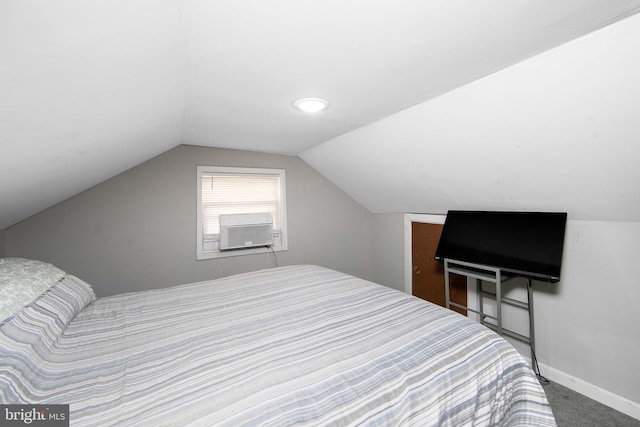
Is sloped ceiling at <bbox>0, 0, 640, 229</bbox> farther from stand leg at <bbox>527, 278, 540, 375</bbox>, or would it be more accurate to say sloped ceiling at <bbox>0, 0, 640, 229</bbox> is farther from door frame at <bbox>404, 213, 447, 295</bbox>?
door frame at <bbox>404, 213, 447, 295</bbox>

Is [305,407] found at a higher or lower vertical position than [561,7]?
lower

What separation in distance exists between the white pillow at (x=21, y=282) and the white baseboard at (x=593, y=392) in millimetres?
3310

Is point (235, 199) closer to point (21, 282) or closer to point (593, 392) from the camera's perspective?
point (21, 282)

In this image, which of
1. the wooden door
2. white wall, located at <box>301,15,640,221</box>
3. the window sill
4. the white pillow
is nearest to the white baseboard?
the wooden door

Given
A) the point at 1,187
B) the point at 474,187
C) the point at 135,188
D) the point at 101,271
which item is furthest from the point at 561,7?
the point at 101,271

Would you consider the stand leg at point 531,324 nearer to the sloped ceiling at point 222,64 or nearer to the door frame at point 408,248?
the sloped ceiling at point 222,64

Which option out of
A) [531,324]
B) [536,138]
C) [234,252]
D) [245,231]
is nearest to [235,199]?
[245,231]

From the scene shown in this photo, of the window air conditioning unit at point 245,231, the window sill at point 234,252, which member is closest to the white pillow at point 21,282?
the window sill at point 234,252

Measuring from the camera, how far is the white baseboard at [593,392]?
1.66m

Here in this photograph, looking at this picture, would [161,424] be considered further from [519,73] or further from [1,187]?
[519,73]

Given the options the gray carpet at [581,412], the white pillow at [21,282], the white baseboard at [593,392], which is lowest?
the gray carpet at [581,412]

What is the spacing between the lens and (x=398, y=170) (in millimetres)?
2529

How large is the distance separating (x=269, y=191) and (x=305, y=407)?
99.0 inches

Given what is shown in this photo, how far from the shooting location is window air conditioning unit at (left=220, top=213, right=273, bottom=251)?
2.74 metres
